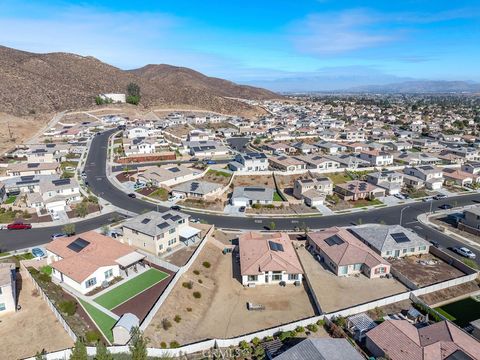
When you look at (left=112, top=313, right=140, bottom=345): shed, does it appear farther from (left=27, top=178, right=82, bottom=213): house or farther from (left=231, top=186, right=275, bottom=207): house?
(left=231, top=186, right=275, bottom=207): house

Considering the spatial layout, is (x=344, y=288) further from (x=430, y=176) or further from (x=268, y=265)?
(x=430, y=176)

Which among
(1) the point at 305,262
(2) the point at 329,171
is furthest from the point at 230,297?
(2) the point at 329,171

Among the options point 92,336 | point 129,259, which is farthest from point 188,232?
point 92,336

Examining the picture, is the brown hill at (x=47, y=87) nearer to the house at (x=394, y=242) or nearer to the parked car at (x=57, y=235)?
the parked car at (x=57, y=235)

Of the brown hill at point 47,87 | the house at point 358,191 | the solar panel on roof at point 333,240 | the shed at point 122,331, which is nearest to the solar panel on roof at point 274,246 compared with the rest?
the solar panel on roof at point 333,240

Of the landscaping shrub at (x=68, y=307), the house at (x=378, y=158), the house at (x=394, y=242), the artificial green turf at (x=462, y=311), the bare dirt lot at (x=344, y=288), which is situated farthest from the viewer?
the house at (x=378, y=158)

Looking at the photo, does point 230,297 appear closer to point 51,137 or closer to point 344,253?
point 344,253

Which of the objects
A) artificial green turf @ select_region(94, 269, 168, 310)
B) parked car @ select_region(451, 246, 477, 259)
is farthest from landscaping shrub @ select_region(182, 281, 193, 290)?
parked car @ select_region(451, 246, 477, 259)

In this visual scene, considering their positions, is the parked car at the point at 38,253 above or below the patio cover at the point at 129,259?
below
